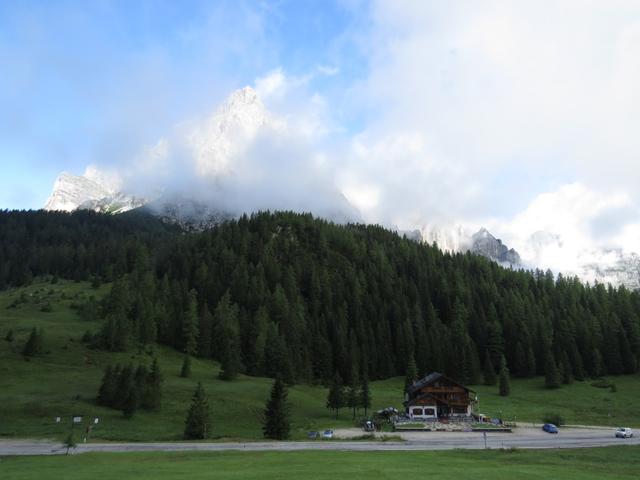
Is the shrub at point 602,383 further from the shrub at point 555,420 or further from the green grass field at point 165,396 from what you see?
the shrub at point 555,420

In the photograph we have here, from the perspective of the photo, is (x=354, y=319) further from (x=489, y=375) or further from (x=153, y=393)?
(x=153, y=393)

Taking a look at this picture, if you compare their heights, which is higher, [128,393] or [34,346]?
[34,346]

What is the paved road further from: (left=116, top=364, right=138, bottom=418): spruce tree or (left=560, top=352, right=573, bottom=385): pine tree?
(left=560, top=352, right=573, bottom=385): pine tree

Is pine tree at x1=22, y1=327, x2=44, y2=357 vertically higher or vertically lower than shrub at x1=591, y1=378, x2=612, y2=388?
higher

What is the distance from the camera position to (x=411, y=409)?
101m

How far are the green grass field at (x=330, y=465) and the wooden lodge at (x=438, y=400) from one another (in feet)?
160

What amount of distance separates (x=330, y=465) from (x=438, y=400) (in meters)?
70.9

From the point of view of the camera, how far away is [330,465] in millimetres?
37906

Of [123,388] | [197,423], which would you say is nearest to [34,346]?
[123,388]

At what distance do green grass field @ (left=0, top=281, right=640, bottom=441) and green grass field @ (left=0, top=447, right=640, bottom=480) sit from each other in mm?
22979

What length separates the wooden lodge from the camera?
10088 centimetres

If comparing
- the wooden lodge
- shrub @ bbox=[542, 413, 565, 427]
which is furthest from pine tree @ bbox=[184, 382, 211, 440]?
shrub @ bbox=[542, 413, 565, 427]

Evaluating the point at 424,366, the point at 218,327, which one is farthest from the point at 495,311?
the point at 218,327

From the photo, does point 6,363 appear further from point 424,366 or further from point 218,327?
point 424,366
